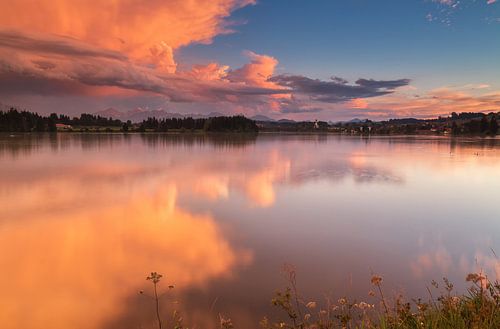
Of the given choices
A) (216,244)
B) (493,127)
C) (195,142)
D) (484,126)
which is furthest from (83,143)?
(484,126)

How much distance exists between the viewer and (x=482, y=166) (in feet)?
107

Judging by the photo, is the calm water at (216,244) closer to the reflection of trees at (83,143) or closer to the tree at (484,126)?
the reflection of trees at (83,143)

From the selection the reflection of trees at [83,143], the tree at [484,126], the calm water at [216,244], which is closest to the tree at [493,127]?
the tree at [484,126]

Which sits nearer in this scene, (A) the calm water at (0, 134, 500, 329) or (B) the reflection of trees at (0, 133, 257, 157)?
(A) the calm water at (0, 134, 500, 329)

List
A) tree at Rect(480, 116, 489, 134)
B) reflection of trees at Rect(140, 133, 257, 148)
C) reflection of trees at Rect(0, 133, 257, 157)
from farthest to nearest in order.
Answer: tree at Rect(480, 116, 489, 134) → reflection of trees at Rect(140, 133, 257, 148) → reflection of trees at Rect(0, 133, 257, 157)

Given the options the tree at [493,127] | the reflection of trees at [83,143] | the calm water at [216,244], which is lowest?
the calm water at [216,244]

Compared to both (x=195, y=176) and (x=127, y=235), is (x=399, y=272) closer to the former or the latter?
(x=127, y=235)

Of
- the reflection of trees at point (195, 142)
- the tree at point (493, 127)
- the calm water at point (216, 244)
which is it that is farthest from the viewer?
the tree at point (493, 127)

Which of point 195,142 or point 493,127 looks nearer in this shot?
point 195,142

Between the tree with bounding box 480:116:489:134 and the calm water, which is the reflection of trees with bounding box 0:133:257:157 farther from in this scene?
the tree with bounding box 480:116:489:134

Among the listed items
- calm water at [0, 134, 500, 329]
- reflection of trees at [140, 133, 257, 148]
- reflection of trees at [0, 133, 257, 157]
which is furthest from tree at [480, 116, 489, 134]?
calm water at [0, 134, 500, 329]

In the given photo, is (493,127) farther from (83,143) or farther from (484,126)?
(83,143)

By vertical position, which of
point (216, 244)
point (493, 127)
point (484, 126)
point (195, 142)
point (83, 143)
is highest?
point (484, 126)

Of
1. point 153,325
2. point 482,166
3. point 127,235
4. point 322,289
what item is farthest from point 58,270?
point 482,166
